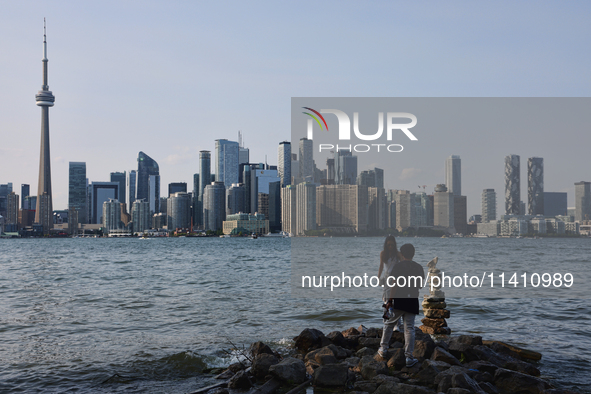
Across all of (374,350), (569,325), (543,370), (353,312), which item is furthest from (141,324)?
(569,325)

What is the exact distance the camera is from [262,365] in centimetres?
894

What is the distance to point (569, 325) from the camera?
14.4 m

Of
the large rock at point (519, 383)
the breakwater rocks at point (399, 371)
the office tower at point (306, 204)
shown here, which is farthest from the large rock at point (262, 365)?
the office tower at point (306, 204)

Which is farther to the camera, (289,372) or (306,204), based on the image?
(306,204)

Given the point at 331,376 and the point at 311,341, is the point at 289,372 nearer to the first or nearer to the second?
the point at 331,376

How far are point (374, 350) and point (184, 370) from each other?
4324 mm

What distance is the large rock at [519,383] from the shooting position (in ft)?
25.9

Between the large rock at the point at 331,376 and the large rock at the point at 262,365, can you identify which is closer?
the large rock at the point at 331,376

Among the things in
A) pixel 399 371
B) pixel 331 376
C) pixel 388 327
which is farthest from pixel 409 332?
pixel 331 376

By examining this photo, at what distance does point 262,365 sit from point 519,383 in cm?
474

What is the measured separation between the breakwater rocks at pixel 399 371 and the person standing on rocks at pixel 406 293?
0.49 m

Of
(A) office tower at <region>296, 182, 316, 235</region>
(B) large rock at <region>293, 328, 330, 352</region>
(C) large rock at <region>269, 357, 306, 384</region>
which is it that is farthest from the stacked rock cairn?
(A) office tower at <region>296, 182, 316, 235</region>

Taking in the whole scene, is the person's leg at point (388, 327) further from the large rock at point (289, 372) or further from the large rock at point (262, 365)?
the large rock at point (262, 365)

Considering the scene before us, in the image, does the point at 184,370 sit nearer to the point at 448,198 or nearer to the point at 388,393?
the point at 388,393
